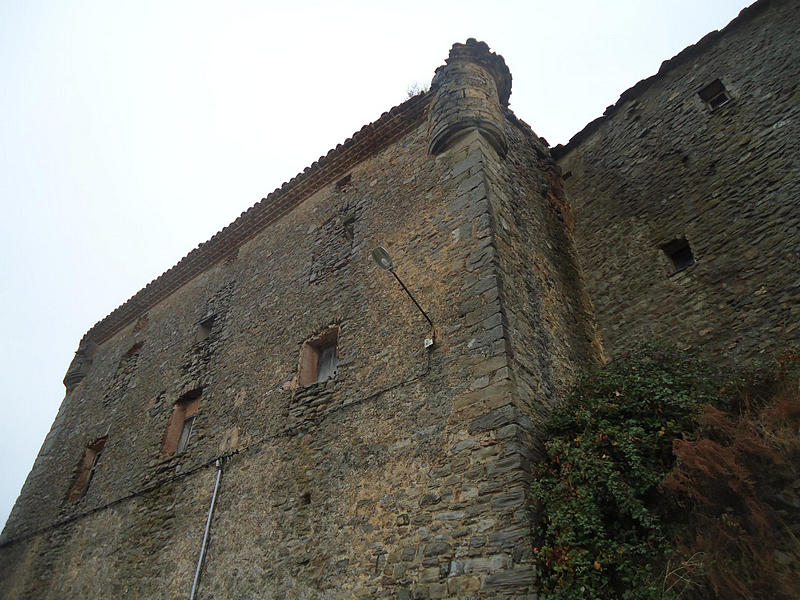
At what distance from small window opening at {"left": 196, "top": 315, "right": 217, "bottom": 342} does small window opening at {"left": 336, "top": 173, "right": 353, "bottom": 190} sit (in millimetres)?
3566

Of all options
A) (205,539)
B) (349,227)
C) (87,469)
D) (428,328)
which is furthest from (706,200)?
(87,469)

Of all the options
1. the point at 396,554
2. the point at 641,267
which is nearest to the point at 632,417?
the point at 396,554

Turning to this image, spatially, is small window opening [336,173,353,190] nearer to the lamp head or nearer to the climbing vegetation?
the lamp head

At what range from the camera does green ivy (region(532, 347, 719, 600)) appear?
4004 mm

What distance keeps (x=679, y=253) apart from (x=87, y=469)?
12.0 meters

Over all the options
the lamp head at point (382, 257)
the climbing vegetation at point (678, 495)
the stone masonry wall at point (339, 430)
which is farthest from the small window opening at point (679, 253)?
the lamp head at point (382, 257)

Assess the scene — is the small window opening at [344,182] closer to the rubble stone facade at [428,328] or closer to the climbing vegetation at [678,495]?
the rubble stone facade at [428,328]

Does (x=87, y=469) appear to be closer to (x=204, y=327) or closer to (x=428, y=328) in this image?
(x=204, y=327)

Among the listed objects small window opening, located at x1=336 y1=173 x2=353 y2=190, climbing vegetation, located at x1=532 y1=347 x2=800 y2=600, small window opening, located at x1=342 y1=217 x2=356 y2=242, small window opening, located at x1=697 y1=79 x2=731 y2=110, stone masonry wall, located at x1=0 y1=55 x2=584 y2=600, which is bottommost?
climbing vegetation, located at x1=532 y1=347 x2=800 y2=600

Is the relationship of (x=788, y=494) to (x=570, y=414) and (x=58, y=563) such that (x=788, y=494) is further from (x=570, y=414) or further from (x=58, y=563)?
(x=58, y=563)

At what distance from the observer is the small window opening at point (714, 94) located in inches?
310

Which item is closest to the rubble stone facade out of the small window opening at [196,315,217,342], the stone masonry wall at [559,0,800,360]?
the stone masonry wall at [559,0,800,360]

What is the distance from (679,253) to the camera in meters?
7.50

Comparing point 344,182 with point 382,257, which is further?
point 344,182
